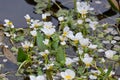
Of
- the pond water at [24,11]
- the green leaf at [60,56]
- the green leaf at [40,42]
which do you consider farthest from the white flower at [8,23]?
the green leaf at [60,56]

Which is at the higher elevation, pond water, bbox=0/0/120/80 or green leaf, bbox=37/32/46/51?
pond water, bbox=0/0/120/80

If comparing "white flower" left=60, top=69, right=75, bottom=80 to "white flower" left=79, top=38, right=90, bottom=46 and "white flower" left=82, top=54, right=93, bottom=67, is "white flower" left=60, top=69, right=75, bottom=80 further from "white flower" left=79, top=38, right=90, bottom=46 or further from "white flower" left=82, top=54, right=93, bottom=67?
"white flower" left=79, top=38, right=90, bottom=46

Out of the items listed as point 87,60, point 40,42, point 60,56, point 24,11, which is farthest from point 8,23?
point 87,60

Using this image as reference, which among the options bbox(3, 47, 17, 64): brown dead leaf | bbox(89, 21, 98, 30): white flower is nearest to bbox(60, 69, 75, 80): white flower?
bbox(3, 47, 17, 64): brown dead leaf

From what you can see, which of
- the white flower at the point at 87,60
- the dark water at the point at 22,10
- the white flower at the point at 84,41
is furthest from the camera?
the dark water at the point at 22,10

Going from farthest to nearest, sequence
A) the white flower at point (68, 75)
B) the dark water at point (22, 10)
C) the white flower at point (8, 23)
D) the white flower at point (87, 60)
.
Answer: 1. the dark water at point (22, 10)
2. the white flower at point (8, 23)
3. the white flower at point (87, 60)
4. the white flower at point (68, 75)

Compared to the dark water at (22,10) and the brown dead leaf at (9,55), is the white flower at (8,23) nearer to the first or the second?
the dark water at (22,10)

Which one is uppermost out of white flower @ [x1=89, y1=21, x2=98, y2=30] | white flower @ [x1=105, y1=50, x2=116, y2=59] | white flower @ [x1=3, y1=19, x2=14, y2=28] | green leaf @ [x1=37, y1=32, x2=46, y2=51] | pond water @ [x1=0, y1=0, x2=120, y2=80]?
pond water @ [x1=0, y1=0, x2=120, y2=80]

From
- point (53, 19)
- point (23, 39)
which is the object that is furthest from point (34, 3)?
point (23, 39)

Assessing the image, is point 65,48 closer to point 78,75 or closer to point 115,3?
point 78,75

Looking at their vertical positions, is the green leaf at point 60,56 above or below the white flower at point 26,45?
below

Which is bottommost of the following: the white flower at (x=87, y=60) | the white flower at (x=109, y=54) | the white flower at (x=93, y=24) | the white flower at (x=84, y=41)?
the white flower at (x=87, y=60)
